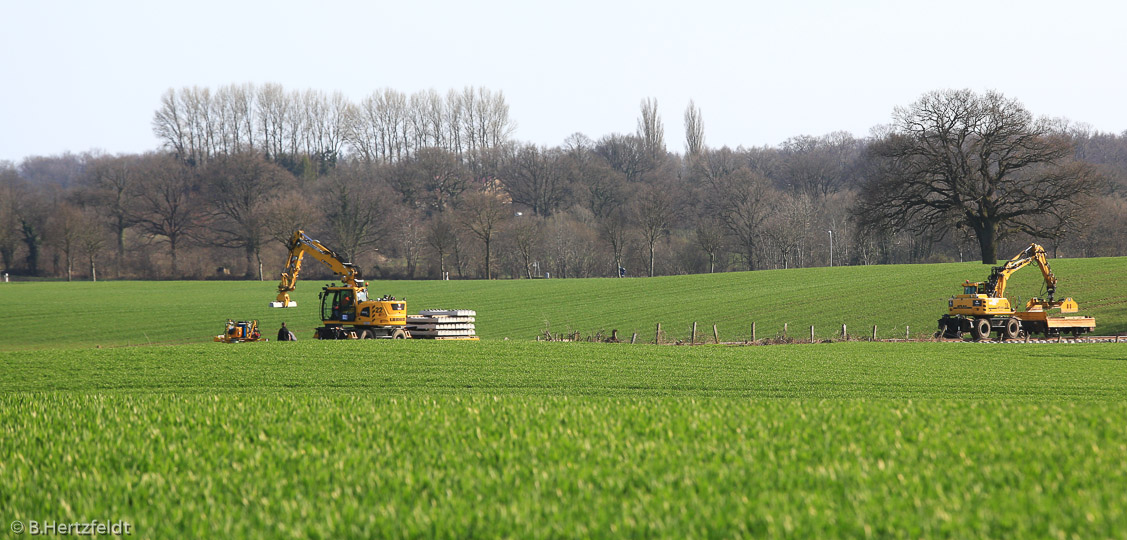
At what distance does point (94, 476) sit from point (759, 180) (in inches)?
4106

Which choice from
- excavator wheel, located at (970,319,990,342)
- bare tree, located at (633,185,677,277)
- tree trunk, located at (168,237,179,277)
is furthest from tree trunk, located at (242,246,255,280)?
excavator wheel, located at (970,319,990,342)

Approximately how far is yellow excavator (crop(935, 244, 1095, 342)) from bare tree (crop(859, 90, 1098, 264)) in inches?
974

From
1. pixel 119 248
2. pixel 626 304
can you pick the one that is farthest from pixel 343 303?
pixel 119 248

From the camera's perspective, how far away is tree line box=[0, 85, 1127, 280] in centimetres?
6284

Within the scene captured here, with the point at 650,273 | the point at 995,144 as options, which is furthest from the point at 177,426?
the point at 650,273

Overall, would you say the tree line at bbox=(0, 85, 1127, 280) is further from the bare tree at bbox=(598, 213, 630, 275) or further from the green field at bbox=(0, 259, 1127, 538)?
the green field at bbox=(0, 259, 1127, 538)

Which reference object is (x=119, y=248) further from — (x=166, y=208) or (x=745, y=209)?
(x=745, y=209)

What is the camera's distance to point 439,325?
33.3 metres

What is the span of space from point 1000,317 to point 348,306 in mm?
27392

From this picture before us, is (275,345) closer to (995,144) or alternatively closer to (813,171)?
(995,144)

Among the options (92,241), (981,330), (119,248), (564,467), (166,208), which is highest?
(166,208)

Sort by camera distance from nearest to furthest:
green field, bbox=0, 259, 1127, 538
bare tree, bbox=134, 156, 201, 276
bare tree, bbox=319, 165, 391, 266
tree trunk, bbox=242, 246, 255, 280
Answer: green field, bbox=0, 259, 1127, 538 < bare tree, bbox=319, 165, 391, 266 < tree trunk, bbox=242, 246, 255, 280 < bare tree, bbox=134, 156, 201, 276

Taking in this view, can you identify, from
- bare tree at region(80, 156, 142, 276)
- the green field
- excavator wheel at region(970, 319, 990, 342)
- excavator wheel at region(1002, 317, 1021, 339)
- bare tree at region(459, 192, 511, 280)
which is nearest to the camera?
the green field

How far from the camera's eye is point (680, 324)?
45.6 m
